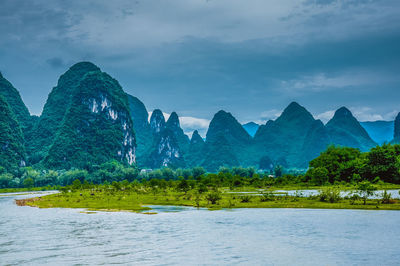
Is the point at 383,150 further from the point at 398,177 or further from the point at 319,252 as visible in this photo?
the point at 319,252

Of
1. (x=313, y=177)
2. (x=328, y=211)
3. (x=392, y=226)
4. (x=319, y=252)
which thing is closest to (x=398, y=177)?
(x=313, y=177)

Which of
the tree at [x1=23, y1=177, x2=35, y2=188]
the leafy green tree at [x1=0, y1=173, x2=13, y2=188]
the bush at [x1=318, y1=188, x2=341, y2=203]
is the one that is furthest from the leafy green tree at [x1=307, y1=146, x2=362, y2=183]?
the leafy green tree at [x1=0, y1=173, x2=13, y2=188]

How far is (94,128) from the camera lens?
144m

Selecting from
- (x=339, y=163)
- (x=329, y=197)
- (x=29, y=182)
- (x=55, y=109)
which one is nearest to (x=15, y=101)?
(x=55, y=109)

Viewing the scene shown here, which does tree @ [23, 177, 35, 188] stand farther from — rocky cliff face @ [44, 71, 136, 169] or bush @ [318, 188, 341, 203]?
bush @ [318, 188, 341, 203]

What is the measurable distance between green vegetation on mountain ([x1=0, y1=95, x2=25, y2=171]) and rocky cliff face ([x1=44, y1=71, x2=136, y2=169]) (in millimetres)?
10546

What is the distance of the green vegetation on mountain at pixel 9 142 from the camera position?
11612cm

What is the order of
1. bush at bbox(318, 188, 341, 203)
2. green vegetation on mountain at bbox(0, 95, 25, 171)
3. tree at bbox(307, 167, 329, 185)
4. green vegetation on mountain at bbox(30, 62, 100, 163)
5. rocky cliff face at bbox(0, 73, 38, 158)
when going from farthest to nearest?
1. rocky cliff face at bbox(0, 73, 38, 158)
2. green vegetation on mountain at bbox(30, 62, 100, 163)
3. green vegetation on mountain at bbox(0, 95, 25, 171)
4. tree at bbox(307, 167, 329, 185)
5. bush at bbox(318, 188, 341, 203)

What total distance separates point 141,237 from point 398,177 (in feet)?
131

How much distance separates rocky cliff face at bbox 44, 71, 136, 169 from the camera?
127000mm

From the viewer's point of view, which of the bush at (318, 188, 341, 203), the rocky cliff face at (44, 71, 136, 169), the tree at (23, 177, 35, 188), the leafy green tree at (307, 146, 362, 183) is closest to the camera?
the bush at (318, 188, 341, 203)

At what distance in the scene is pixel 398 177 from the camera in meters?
44.8

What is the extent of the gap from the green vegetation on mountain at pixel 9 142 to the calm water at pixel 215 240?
105m

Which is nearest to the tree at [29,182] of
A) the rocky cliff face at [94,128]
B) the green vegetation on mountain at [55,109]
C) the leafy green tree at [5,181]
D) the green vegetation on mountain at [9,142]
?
the leafy green tree at [5,181]
